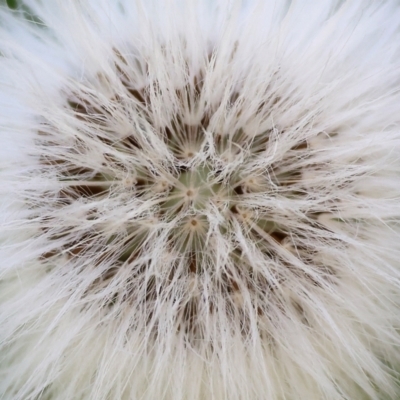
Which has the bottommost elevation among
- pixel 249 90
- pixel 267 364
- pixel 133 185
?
pixel 267 364

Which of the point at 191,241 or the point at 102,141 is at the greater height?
the point at 102,141

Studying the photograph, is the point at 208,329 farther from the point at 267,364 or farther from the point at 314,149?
the point at 314,149

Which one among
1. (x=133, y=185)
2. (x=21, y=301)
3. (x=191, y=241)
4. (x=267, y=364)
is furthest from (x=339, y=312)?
(x=21, y=301)

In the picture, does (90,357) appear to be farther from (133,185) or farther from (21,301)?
(133,185)
